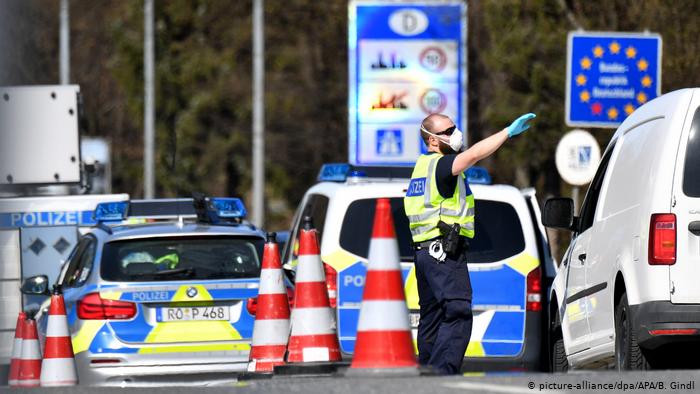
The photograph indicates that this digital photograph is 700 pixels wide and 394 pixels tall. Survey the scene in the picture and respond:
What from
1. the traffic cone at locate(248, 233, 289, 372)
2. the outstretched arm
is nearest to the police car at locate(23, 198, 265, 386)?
the traffic cone at locate(248, 233, 289, 372)

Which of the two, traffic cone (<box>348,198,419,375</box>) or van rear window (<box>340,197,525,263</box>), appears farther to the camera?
van rear window (<box>340,197,525,263</box>)

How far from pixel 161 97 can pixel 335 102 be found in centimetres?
616

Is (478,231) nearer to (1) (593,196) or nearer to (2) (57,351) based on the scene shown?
(1) (593,196)

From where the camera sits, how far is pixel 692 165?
9.55m

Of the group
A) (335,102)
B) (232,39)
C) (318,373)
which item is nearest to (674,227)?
(318,373)

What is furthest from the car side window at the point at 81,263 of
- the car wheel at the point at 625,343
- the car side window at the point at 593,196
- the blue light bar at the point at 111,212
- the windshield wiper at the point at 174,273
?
the car wheel at the point at 625,343

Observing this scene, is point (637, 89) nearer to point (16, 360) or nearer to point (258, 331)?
point (16, 360)

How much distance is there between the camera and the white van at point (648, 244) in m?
9.50

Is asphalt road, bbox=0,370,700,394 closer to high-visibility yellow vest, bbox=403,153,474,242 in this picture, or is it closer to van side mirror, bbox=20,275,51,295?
high-visibility yellow vest, bbox=403,153,474,242

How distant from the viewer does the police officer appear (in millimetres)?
10273

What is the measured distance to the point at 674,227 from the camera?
950cm

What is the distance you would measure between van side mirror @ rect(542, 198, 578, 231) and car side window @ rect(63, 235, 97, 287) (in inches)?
123

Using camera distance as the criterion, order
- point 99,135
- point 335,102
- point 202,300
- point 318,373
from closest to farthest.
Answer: point 318,373 → point 202,300 → point 335,102 → point 99,135

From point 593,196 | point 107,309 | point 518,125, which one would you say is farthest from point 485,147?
point 107,309
